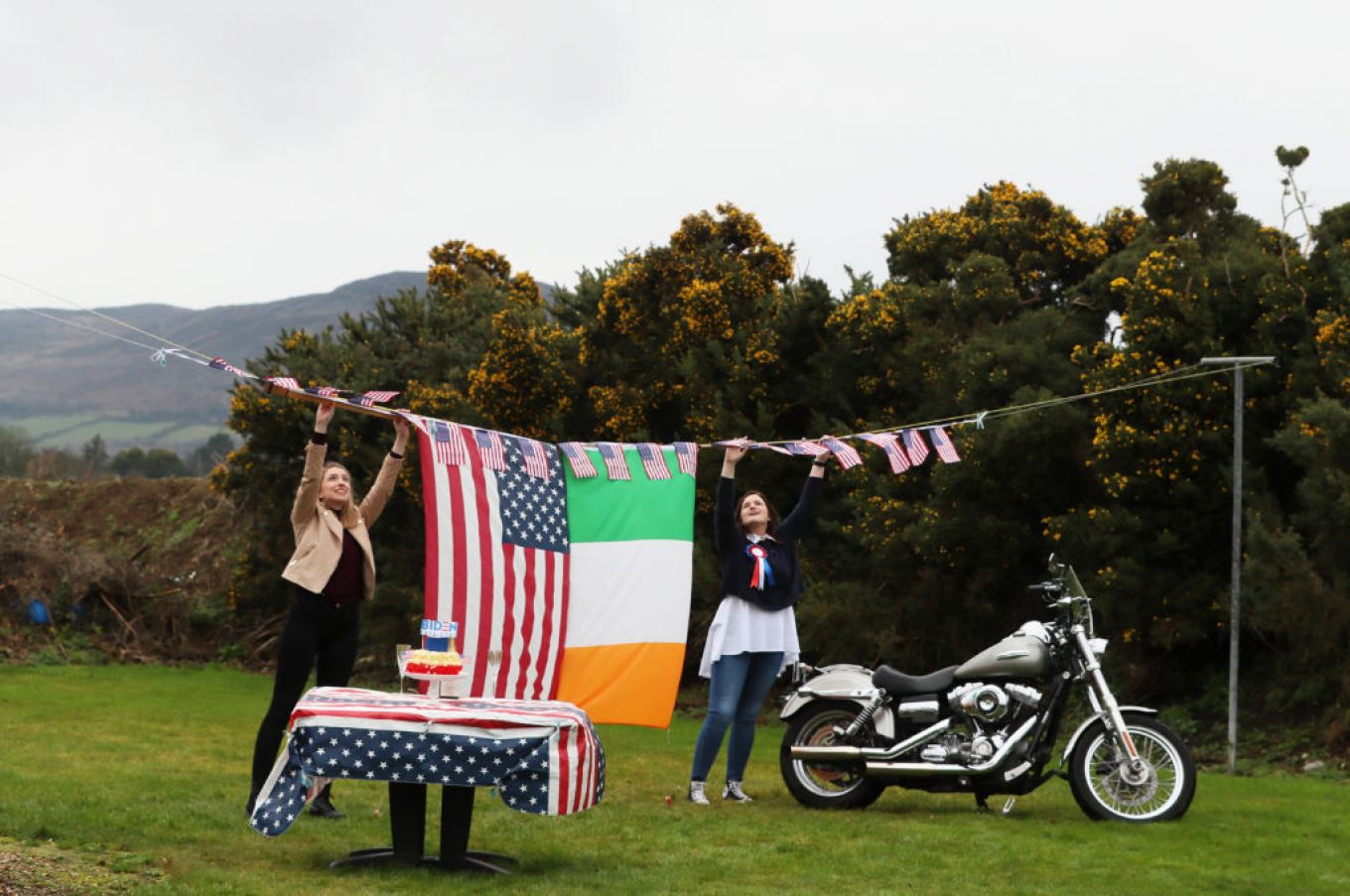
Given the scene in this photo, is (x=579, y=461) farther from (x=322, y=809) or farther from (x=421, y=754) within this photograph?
(x=421, y=754)

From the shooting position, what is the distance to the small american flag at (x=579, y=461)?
10.6 meters

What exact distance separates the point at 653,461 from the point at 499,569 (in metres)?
1.42

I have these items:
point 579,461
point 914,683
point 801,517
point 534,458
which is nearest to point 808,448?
point 801,517

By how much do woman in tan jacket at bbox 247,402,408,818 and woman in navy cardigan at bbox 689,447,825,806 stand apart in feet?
7.43

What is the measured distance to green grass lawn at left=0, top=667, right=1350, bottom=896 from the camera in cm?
769

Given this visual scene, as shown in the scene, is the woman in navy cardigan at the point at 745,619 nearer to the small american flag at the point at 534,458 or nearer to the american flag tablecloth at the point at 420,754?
the small american flag at the point at 534,458

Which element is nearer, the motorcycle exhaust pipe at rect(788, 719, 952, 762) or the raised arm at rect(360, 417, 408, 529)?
the raised arm at rect(360, 417, 408, 529)

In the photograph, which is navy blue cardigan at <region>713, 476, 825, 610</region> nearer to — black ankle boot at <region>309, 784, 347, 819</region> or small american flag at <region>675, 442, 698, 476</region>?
small american flag at <region>675, 442, 698, 476</region>

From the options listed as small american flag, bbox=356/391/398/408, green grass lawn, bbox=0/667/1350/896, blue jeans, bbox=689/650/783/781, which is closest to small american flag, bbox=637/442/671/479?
blue jeans, bbox=689/650/783/781

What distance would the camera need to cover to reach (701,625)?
20.9 metres

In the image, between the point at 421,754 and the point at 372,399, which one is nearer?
the point at 421,754

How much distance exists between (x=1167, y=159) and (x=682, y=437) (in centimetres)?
723

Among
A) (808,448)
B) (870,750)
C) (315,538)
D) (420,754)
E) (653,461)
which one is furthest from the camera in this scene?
(808,448)

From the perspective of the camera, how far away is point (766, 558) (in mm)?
10445
